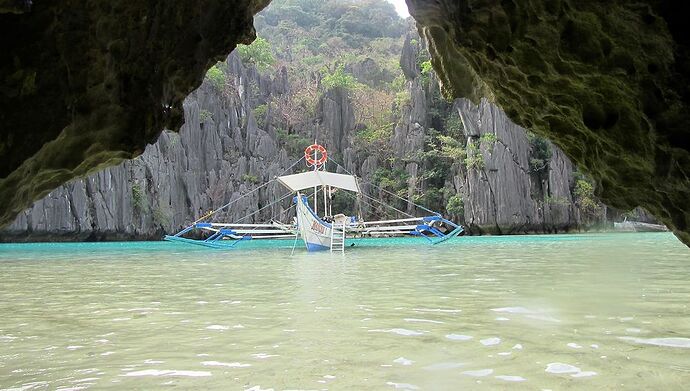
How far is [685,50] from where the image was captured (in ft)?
6.18

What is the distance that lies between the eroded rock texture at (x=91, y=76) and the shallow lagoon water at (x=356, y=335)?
1.18 metres

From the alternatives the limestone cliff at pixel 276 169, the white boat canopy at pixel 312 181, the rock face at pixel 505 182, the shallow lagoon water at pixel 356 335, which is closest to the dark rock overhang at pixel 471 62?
the shallow lagoon water at pixel 356 335

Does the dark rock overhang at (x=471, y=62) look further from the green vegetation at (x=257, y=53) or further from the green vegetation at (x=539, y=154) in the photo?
the green vegetation at (x=257, y=53)

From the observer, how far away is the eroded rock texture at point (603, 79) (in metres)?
2.01

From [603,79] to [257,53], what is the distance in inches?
1657

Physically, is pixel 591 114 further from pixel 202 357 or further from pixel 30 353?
pixel 30 353

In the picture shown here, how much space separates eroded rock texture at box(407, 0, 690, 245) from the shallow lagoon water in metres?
1.03

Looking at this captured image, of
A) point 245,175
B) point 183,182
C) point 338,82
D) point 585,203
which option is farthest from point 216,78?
point 585,203

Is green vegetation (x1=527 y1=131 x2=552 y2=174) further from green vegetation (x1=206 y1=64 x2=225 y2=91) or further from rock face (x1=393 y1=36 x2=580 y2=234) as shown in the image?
green vegetation (x1=206 y1=64 x2=225 y2=91)

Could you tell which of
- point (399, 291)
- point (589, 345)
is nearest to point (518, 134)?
point (399, 291)

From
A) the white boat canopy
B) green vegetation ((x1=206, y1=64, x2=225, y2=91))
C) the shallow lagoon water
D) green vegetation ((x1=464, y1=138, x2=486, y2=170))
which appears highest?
green vegetation ((x1=206, y1=64, x2=225, y2=91))

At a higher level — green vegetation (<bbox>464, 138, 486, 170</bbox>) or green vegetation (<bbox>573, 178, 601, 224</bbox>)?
green vegetation (<bbox>464, 138, 486, 170</bbox>)

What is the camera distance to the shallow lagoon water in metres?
2.83

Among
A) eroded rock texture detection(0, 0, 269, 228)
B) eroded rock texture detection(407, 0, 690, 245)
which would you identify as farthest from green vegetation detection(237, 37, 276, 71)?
eroded rock texture detection(407, 0, 690, 245)
